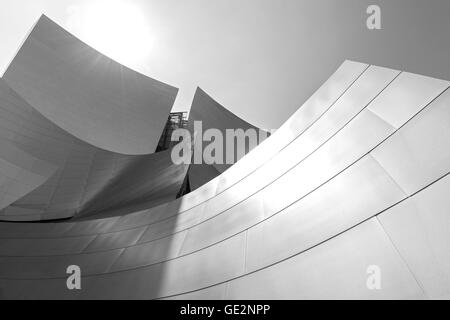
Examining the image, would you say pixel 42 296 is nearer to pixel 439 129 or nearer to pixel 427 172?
pixel 427 172

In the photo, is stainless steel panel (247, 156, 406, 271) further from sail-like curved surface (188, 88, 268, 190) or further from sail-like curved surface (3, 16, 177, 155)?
sail-like curved surface (188, 88, 268, 190)

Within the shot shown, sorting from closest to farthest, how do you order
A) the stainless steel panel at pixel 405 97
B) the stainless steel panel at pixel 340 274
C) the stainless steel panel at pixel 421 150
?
the stainless steel panel at pixel 340 274 → the stainless steel panel at pixel 421 150 → the stainless steel panel at pixel 405 97

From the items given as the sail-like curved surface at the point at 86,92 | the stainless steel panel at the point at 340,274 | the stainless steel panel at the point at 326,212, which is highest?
the sail-like curved surface at the point at 86,92

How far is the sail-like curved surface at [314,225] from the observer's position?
2.50 m

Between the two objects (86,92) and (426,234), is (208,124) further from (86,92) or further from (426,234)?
(426,234)

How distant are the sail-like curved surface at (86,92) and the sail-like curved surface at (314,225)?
817 centimetres

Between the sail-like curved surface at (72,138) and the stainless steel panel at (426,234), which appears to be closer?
the stainless steel panel at (426,234)

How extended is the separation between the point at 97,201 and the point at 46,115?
14.8ft

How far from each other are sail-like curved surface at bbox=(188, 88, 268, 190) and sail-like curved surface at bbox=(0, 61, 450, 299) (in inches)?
460

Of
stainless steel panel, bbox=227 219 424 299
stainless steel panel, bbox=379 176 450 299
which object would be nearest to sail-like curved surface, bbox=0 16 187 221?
stainless steel panel, bbox=227 219 424 299

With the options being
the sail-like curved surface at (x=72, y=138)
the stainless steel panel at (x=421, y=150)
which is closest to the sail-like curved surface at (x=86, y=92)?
the sail-like curved surface at (x=72, y=138)

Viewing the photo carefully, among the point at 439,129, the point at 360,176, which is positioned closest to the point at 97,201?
the point at 360,176

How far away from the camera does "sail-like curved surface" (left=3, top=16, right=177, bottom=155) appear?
13.7m

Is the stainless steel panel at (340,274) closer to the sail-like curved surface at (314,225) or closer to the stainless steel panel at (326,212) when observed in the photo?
the sail-like curved surface at (314,225)
